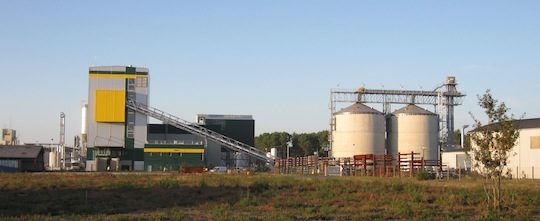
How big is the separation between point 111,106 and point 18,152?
1495 cm

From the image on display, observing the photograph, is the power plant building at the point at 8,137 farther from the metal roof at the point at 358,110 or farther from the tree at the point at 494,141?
the tree at the point at 494,141

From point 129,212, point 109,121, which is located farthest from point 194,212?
point 109,121

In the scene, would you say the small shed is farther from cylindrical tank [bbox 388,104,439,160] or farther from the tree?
the tree

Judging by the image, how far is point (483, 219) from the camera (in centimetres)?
2355

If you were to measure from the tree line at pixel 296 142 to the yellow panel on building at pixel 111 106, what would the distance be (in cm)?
7622

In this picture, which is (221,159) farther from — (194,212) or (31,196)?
(194,212)

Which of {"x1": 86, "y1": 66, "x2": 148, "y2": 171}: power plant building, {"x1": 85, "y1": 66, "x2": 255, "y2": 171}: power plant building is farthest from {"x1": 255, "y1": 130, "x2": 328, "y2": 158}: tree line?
{"x1": 86, "y1": 66, "x2": 148, "y2": 171}: power plant building

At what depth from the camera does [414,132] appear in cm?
9150

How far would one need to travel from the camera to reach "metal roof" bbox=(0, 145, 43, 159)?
320 ft

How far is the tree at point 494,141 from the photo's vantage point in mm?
27297

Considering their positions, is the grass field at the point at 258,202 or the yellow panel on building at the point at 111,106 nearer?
the grass field at the point at 258,202

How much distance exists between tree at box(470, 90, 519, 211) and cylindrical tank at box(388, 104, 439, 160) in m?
62.4

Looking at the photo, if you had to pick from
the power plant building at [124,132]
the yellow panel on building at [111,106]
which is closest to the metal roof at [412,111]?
the power plant building at [124,132]

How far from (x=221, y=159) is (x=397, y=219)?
3649 inches
